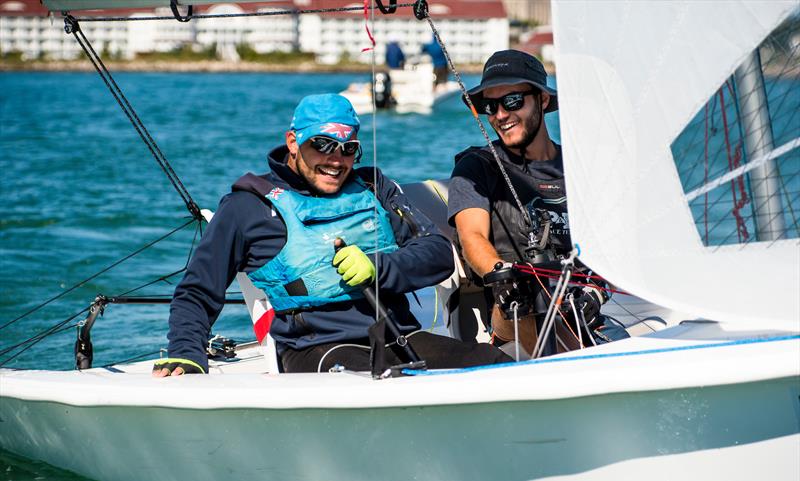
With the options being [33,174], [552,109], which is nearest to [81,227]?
[33,174]

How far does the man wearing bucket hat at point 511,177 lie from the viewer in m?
3.43

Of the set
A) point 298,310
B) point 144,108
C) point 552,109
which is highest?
point 552,109

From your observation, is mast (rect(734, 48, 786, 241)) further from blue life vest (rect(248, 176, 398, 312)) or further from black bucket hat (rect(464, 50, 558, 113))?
blue life vest (rect(248, 176, 398, 312))

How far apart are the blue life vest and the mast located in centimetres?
95

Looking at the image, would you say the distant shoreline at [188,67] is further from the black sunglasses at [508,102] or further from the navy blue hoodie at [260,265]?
the navy blue hoodie at [260,265]

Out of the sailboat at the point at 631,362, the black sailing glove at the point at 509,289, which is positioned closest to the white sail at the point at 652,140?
the sailboat at the point at 631,362

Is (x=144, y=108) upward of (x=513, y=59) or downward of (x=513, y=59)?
downward

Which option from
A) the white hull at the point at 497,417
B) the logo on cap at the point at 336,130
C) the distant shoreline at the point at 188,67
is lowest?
the distant shoreline at the point at 188,67

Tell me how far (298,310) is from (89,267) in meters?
4.37

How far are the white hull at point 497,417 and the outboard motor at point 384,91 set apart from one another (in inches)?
692

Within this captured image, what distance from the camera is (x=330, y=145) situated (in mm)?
3123

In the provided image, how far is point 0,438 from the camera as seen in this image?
→ 368 cm

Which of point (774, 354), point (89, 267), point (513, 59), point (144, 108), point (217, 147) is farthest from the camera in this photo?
point (144, 108)

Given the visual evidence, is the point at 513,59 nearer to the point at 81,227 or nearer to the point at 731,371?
the point at 731,371
